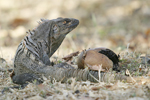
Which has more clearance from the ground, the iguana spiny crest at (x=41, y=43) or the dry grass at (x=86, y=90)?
the iguana spiny crest at (x=41, y=43)

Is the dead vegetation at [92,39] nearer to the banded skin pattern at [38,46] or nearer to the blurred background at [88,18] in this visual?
the blurred background at [88,18]

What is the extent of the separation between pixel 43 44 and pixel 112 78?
Result: 6.22 feet

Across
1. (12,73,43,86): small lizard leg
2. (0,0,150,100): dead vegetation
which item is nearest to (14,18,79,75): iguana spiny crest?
(12,73,43,86): small lizard leg

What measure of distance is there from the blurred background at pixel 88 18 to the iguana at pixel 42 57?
5474 millimetres

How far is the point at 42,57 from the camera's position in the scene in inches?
182

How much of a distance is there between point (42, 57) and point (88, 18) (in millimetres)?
9776

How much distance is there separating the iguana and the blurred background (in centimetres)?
547

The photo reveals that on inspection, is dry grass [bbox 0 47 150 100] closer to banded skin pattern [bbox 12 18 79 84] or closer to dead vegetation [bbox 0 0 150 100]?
dead vegetation [bbox 0 0 150 100]

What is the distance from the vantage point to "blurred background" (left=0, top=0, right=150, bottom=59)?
11289 mm

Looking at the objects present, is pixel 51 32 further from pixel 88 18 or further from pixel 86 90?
pixel 88 18

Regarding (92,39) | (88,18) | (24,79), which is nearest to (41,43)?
(24,79)

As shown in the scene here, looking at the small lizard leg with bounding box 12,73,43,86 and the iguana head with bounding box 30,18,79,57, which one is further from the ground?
the iguana head with bounding box 30,18,79,57

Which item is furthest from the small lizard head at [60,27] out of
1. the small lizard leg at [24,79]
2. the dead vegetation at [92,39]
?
the small lizard leg at [24,79]

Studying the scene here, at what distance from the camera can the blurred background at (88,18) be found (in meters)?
11.3
